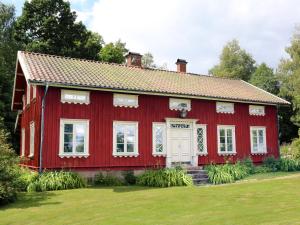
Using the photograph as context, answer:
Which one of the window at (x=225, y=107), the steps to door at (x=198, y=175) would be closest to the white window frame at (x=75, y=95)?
the steps to door at (x=198, y=175)

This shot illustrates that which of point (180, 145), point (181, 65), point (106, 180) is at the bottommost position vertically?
point (106, 180)

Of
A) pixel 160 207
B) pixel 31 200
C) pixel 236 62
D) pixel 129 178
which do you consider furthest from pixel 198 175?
pixel 236 62

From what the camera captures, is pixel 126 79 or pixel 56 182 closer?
pixel 56 182

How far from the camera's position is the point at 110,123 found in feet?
53.8

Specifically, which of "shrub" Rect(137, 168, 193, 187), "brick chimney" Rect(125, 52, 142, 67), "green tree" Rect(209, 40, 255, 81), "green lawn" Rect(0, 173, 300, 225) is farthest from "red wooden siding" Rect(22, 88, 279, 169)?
"green tree" Rect(209, 40, 255, 81)

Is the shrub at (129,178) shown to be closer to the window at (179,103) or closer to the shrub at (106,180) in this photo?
the shrub at (106,180)

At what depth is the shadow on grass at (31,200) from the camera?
1035 centimetres

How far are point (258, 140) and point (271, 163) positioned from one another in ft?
5.09

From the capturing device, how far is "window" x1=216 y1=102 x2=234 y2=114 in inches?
778

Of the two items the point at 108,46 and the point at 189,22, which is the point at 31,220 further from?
the point at 108,46

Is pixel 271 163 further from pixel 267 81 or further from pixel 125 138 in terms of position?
pixel 267 81

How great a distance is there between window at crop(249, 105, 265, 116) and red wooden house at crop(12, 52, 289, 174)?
0.20ft

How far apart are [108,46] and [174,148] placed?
26.9 meters

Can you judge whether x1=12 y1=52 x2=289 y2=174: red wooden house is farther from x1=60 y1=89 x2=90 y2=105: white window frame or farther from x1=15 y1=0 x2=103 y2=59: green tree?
x1=15 y1=0 x2=103 y2=59: green tree
